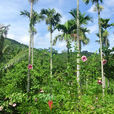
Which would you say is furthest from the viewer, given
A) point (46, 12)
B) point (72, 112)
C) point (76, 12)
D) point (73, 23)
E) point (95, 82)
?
point (46, 12)

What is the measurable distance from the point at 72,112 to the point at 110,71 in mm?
17637

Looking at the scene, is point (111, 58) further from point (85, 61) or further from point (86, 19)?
point (85, 61)

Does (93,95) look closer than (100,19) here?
Yes

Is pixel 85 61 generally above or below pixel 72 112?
above

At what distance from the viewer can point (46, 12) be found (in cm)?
2339

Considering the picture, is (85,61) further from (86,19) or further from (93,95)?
(86,19)

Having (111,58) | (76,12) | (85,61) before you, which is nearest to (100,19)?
(76,12)

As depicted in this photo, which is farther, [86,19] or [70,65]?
[86,19]

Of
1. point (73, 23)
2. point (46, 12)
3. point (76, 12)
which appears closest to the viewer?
point (76, 12)

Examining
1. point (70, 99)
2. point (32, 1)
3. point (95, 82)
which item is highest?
point (32, 1)

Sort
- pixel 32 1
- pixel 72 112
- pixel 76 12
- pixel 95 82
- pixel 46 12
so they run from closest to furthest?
1. pixel 72 112
2. pixel 95 82
3. pixel 32 1
4. pixel 76 12
5. pixel 46 12

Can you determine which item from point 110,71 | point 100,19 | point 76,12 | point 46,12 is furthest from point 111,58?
point 46,12

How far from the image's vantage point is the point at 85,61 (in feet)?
12.8

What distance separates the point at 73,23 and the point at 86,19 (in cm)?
263
